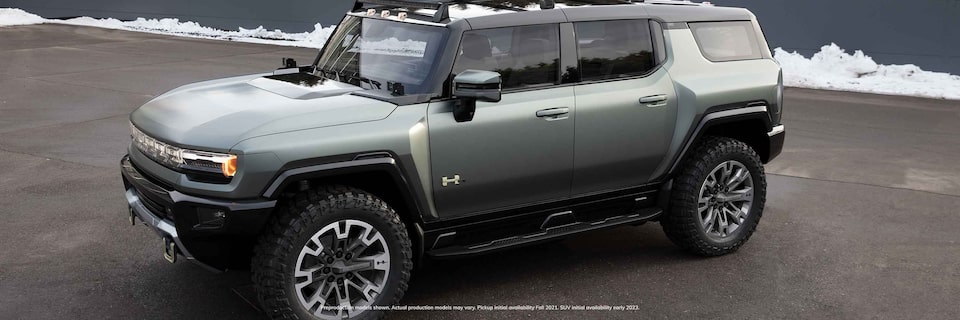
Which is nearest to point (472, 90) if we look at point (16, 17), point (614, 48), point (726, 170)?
point (614, 48)

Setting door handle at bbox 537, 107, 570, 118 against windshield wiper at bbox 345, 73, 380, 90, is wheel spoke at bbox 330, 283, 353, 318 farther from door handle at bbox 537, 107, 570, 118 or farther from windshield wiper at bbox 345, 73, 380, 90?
door handle at bbox 537, 107, 570, 118

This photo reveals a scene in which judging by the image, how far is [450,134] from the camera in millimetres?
4465

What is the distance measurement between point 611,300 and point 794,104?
7.36 meters

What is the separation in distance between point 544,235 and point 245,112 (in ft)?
5.50

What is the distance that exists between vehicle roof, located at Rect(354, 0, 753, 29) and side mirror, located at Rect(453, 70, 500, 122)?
0.42m

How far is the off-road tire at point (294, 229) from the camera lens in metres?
4.10

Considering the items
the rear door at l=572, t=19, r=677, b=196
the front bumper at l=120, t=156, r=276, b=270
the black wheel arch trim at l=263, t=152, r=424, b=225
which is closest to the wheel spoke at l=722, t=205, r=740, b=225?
the rear door at l=572, t=19, r=677, b=196

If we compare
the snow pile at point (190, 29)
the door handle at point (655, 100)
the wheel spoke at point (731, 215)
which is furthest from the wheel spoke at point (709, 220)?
the snow pile at point (190, 29)

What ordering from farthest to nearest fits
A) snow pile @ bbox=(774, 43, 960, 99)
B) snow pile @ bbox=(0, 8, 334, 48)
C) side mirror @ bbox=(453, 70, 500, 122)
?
snow pile @ bbox=(0, 8, 334, 48) < snow pile @ bbox=(774, 43, 960, 99) < side mirror @ bbox=(453, 70, 500, 122)

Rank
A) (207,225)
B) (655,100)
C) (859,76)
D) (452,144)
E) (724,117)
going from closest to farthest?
(207,225)
(452,144)
(655,100)
(724,117)
(859,76)

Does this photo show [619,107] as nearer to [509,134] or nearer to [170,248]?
[509,134]

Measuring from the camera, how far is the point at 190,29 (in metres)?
20.1

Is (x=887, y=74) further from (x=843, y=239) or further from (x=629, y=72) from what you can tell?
(x=629, y=72)

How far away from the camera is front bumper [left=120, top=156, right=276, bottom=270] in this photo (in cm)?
400
